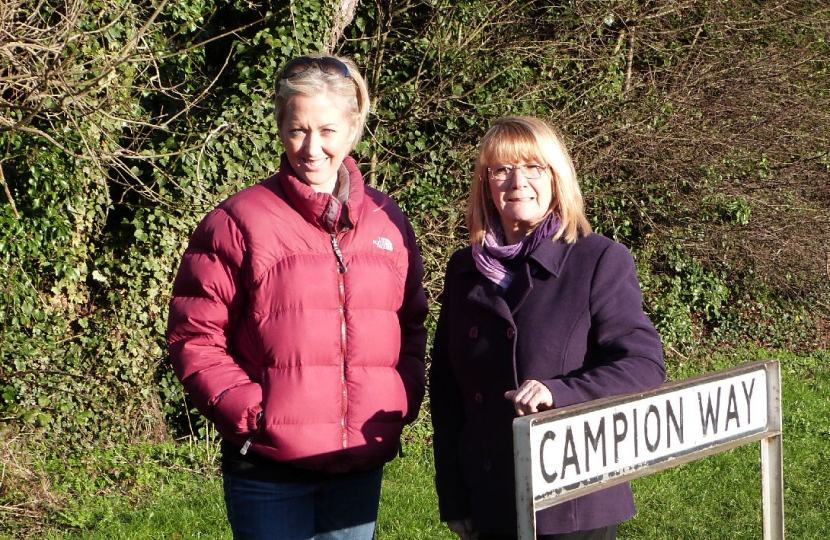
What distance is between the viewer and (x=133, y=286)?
689 cm

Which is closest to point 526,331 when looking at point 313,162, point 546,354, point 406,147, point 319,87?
point 546,354

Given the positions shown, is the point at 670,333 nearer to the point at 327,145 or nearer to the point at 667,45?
the point at 667,45

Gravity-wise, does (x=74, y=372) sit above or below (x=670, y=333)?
below

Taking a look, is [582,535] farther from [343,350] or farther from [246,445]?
[246,445]

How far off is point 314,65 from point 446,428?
1076mm

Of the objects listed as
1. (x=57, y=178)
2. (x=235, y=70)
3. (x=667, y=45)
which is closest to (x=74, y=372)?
(x=57, y=178)

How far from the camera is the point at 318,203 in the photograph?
8.30 feet

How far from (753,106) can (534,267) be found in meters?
9.02

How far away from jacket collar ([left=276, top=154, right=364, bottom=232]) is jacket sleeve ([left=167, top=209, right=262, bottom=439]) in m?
0.19

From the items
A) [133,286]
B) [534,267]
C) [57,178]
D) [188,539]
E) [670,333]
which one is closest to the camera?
[534,267]

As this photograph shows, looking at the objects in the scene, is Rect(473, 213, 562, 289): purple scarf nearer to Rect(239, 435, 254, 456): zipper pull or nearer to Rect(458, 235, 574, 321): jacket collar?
Rect(458, 235, 574, 321): jacket collar

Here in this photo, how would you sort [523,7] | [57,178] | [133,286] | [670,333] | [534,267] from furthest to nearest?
[670,333], [523,7], [133,286], [57,178], [534,267]

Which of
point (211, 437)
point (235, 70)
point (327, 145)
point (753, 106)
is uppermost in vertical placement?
point (753, 106)

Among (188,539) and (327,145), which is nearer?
(327,145)
